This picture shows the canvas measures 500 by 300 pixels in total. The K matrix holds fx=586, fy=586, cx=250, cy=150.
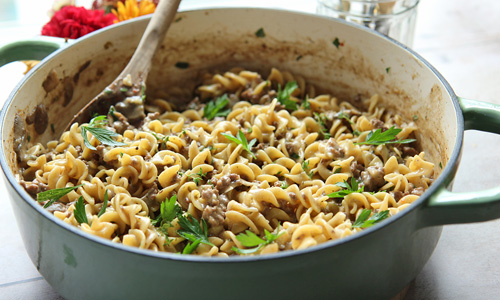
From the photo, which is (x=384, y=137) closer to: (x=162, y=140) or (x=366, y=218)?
(x=366, y=218)

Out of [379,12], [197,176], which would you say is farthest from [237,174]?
[379,12]

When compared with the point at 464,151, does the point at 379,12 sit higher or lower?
higher

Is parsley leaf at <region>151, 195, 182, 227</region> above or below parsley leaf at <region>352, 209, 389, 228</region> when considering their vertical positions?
below

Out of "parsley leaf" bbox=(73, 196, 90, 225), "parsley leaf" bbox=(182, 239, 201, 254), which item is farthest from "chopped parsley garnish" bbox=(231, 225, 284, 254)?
"parsley leaf" bbox=(73, 196, 90, 225)

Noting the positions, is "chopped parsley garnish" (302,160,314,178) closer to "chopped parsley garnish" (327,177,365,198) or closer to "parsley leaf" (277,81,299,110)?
"chopped parsley garnish" (327,177,365,198)

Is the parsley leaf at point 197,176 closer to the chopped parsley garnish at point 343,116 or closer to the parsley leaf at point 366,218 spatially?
the parsley leaf at point 366,218

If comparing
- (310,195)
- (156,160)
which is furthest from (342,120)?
(156,160)

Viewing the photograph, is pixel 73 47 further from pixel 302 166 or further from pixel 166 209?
pixel 302 166

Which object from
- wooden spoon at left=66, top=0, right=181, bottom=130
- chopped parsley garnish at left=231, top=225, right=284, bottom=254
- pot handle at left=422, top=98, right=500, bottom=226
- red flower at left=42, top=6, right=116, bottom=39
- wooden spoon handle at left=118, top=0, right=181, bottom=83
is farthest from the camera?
red flower at left=42, top=6, right=116, bottom=39
